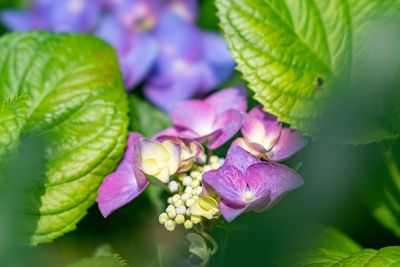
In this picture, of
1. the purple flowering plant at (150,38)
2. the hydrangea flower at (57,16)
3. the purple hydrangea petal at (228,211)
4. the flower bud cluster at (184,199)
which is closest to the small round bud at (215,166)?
the flower bud cluster at (184,199)

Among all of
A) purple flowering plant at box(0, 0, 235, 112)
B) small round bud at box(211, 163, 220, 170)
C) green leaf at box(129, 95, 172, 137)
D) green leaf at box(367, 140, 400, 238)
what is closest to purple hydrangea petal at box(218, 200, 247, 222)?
small round bud at box(211, 163, 220, 170)

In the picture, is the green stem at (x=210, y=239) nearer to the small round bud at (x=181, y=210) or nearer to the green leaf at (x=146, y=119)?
the small round bud at (x=181, y=210)

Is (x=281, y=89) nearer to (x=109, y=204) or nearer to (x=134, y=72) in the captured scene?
(x=109, y=204)

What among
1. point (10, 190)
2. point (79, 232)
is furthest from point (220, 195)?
point (79, 232)

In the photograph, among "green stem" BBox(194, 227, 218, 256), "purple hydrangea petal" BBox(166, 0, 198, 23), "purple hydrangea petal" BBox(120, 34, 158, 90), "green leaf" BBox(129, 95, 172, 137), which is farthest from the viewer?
"purple hydrangea petal" BBox(166, 0, 198, 23)

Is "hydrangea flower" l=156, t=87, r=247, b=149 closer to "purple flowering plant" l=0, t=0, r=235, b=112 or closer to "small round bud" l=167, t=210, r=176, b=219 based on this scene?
"small round bud" l=167, t=210, r=176, b=219

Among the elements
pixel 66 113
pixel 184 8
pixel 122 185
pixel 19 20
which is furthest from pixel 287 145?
pixel 19 20

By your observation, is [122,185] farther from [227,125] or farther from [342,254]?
[342,254]
